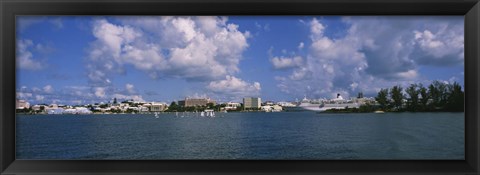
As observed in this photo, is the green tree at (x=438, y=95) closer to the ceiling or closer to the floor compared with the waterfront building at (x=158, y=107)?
closer to the ceiling

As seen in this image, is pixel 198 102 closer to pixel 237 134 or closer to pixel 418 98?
pixel 418 98

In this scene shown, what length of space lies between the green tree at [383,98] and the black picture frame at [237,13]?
16.2 ft

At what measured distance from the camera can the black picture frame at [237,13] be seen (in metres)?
1.42

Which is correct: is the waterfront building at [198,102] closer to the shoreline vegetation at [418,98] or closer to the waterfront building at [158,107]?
the waterfront building at [158,107]

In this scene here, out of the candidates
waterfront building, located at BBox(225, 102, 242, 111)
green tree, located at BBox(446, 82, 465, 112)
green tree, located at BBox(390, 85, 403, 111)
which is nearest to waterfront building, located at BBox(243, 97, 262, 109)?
waterfront building, located at BBox(225, 102, 242, 111)

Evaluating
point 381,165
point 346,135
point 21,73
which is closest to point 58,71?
point 21,73

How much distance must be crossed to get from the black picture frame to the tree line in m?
2.06

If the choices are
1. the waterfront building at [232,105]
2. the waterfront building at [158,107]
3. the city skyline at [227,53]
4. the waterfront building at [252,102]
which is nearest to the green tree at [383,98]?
the city skyline at [227,53]

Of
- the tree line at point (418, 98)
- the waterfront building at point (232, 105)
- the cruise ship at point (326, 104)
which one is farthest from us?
the cruise ship at point (326, 104)

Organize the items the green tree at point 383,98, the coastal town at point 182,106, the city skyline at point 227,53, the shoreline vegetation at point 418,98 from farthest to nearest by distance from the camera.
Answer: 1. the green tree at point 383,98
2. the coastal town at point 182,106
3. the shoreline vegetation at point 418,98
4. the city skyline at point 227,53

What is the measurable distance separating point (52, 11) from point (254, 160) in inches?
38.3

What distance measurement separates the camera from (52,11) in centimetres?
143

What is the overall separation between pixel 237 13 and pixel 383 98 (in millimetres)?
5808

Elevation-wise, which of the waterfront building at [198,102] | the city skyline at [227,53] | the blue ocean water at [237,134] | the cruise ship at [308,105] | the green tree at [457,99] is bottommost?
the blue ocean water at [237,134]
